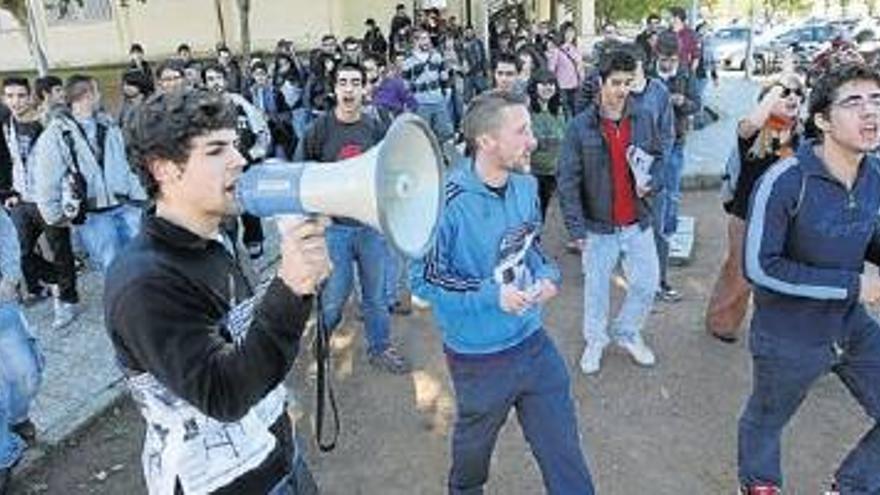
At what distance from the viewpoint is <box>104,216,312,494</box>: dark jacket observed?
2.09 metres

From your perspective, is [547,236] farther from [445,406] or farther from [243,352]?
[243,352]

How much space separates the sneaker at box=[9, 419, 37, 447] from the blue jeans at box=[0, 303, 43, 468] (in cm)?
13

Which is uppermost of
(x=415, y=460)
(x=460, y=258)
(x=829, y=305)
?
(x=460, y=258)

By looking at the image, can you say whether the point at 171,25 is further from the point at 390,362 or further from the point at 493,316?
the point at 493,316

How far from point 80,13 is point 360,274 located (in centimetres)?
2368

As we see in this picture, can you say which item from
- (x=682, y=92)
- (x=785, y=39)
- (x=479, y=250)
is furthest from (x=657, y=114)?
(x=785, y=39)

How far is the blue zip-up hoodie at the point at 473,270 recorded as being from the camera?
11.5 feet

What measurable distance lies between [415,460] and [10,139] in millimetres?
4654

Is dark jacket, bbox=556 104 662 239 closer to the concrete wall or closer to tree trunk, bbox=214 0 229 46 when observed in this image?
tree trunk, bbox=214 0 229 46

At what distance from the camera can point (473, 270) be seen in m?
3.57

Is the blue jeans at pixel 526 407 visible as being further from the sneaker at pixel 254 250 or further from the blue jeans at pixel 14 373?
the sneaker at pixel 254 250

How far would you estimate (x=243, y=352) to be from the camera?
6.89 ft

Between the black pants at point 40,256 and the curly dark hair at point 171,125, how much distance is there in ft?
16.3

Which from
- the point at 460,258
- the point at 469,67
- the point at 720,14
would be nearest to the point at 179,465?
the point at 460,258
